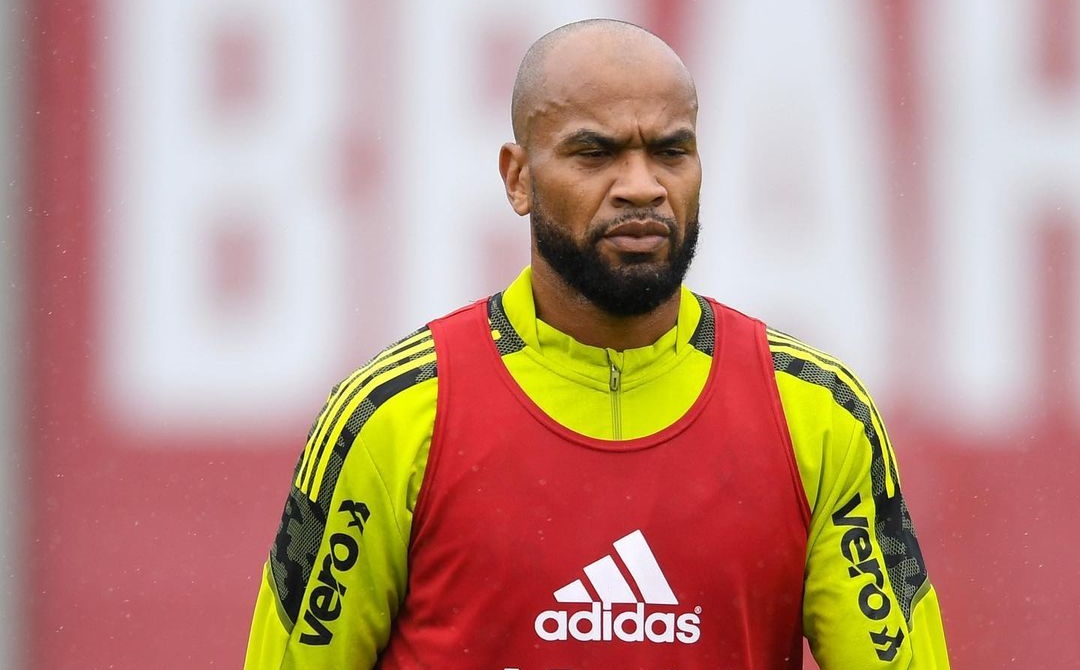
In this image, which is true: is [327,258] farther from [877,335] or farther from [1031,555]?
[1031,555]

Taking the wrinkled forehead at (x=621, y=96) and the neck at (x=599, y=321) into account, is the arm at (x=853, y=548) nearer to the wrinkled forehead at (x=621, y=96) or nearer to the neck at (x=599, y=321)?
the neck at (x=599, y=321)

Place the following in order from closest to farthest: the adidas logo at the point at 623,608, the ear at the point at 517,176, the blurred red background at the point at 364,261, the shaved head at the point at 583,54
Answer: the adidas logo at the point at 623,608 → the shaved head at the point at 583,54 → the ear at the point at 517,176 → the blurred red background at the point at 364,261

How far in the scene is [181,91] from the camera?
4301 millimetres

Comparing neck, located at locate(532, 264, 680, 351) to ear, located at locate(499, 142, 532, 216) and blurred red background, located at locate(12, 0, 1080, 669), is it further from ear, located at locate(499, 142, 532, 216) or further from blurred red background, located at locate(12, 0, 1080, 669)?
blurred red background, located at locate(12, 0, 1080, 669)

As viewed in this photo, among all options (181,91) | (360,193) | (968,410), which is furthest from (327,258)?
(968,410)

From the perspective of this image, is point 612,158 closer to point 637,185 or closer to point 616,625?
point 637,185

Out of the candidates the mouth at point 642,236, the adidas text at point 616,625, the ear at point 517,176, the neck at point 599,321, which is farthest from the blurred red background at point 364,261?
the adidas text at point 616,625

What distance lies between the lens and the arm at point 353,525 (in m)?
2.25

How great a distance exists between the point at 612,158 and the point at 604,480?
0.45 m

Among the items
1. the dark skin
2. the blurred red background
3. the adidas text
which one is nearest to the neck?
the dark skin

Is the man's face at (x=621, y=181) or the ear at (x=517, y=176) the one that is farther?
the ear at (x=517, y=176)

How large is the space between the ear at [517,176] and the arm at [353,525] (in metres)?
0.27

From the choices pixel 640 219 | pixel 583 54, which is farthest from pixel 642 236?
pixel 583 54

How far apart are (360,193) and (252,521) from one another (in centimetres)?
90
